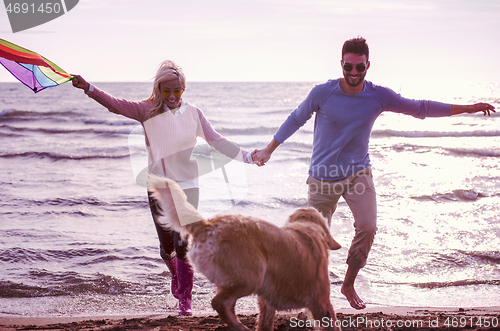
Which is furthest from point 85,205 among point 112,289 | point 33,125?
point 33,125

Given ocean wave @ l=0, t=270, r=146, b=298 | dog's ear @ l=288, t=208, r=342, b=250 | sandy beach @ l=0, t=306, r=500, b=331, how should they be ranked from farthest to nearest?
ocean wave @ l=0, t=270, r=146, b=298 < sandy beach @ l=0, t=306, r=500, b=331 < dog's ear @ l=288, t=208, r=342, b=250

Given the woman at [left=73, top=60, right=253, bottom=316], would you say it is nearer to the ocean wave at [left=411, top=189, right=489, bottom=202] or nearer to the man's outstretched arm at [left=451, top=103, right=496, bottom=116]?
the man's outstretched arm at [left=451, top=103, right=496, bottom=116]

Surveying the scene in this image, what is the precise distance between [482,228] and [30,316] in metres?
7.12

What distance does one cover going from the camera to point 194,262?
283cm

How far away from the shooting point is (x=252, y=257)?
277cm

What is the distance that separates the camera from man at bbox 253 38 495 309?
399cm

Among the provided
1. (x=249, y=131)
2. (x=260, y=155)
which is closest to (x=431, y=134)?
(x=249, y=131)

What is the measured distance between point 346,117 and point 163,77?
5.87ft

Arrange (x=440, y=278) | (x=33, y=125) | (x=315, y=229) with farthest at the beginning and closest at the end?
(x=33, y=125)
(x=440, y=278)
(x=315, y=229)

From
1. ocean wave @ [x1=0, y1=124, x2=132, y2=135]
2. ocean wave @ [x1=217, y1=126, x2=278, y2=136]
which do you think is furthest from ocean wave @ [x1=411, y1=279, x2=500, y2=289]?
ocean wave @ [x1=0, y1=124, x2=132, y2=135]

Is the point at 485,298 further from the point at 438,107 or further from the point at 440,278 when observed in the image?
the point at 438,107

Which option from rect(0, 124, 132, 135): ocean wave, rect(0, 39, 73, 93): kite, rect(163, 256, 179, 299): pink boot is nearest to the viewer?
rect(0, 39, 73, 93): kite

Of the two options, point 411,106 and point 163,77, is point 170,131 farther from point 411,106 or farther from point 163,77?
→ point 411,106

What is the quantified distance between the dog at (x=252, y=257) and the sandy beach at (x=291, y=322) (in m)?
0.57
